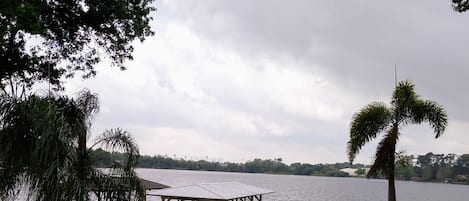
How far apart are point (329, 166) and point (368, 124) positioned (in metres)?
140

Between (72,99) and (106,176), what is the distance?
1365 millimetres

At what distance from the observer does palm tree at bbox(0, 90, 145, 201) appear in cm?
726

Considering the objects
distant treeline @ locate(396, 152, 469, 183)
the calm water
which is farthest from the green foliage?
distant treeline @ locate(396, 152, 469, 183)

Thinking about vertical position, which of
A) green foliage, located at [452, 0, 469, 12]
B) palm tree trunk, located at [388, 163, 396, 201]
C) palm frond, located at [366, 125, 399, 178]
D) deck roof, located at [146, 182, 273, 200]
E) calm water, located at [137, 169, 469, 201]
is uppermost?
green foliage, located at [452, 0, 469, 12]

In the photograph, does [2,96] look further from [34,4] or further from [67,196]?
[34,4]

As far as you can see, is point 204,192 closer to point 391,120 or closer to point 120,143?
point 391,120

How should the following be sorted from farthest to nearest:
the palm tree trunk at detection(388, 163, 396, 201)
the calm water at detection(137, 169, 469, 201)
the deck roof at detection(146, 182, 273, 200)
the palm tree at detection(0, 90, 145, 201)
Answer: the calm water at detection(137, 169, 469, 201) < the deck roof at detection(146, 182, 273, 200) < the palm tree trunk at detection(388, 163, 396, 201) < the palm tree at detection(0, 90, 145, 201)

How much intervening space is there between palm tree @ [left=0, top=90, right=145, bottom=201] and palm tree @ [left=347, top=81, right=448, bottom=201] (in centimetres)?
614

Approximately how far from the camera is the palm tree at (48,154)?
726cm

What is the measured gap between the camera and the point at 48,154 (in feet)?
23.8

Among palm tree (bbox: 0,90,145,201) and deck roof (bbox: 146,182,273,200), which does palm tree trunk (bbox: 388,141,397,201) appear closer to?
palm tree (bbox: 0,90,145,201)

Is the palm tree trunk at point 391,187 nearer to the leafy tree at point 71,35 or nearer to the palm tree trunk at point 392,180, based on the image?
the palm tree trunk at point 392,180


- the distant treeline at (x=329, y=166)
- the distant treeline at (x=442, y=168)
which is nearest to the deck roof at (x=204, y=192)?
the distant treeline at (x=329, y=166)

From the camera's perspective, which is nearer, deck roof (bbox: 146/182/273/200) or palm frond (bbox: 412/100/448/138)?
palm frond (bbox: 412/100/448/138)
